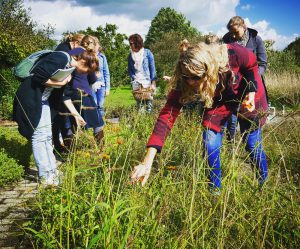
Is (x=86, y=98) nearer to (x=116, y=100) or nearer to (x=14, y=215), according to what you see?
(x=14, y=215)

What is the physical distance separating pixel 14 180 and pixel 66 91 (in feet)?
4.18

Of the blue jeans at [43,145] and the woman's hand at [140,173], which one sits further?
the blue jeans at [43,145]

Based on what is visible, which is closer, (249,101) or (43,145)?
(249,101)

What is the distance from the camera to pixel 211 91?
238 centimetres

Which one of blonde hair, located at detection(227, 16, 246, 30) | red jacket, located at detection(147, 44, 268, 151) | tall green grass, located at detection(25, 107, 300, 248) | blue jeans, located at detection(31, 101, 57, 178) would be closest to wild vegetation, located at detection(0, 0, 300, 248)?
tall green grass, located at detection(25, 107, 300, 248)

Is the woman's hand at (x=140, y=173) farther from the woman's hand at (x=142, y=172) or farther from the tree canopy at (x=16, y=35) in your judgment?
the tree canopy at (x=16, y=35)

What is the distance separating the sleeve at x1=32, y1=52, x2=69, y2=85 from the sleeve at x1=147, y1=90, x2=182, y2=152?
1.18 meters

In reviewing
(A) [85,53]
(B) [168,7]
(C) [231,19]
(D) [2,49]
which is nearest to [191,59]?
(A) [85,53]

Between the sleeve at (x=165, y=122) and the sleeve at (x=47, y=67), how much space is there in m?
1.18

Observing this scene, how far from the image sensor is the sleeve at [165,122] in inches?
90.0

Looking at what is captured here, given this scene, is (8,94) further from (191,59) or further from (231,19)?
(191,59)

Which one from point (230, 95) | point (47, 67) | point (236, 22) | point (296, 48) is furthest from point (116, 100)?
point (296, 48)

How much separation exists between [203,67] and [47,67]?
5.14 ft

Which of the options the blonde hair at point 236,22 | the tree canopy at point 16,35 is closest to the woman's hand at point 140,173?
the blonde hair at point 236,22
